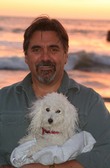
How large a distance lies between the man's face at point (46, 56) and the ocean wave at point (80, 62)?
8130mm

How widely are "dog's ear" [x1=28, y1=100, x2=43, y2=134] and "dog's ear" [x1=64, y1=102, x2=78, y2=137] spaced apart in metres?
0.16

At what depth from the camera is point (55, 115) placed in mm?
2812

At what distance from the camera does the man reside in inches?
115

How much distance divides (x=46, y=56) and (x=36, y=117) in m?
0.47

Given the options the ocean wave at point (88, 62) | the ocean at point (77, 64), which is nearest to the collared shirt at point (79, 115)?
the ocean at point (77, 64)

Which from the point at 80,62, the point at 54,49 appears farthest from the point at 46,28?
the point at 80,62

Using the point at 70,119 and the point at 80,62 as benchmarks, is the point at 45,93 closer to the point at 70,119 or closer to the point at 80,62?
the point at 70,119

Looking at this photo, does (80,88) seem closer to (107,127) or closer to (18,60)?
(107,127)

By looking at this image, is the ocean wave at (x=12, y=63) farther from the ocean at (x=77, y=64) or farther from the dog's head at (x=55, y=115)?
the dog's head at (x=55, y=115)

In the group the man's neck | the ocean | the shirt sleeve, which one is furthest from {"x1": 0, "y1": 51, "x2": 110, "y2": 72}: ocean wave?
the shirt sleeve

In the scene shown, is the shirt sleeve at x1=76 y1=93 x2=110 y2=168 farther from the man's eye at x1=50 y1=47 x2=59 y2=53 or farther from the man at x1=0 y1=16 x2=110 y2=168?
the man's eye at x1=50 y1=47 x2=59 y2=53

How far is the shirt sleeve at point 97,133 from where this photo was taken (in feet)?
9.37

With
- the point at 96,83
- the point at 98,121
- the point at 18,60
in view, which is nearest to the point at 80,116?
the point at 98,121

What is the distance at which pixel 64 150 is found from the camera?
2.79m
